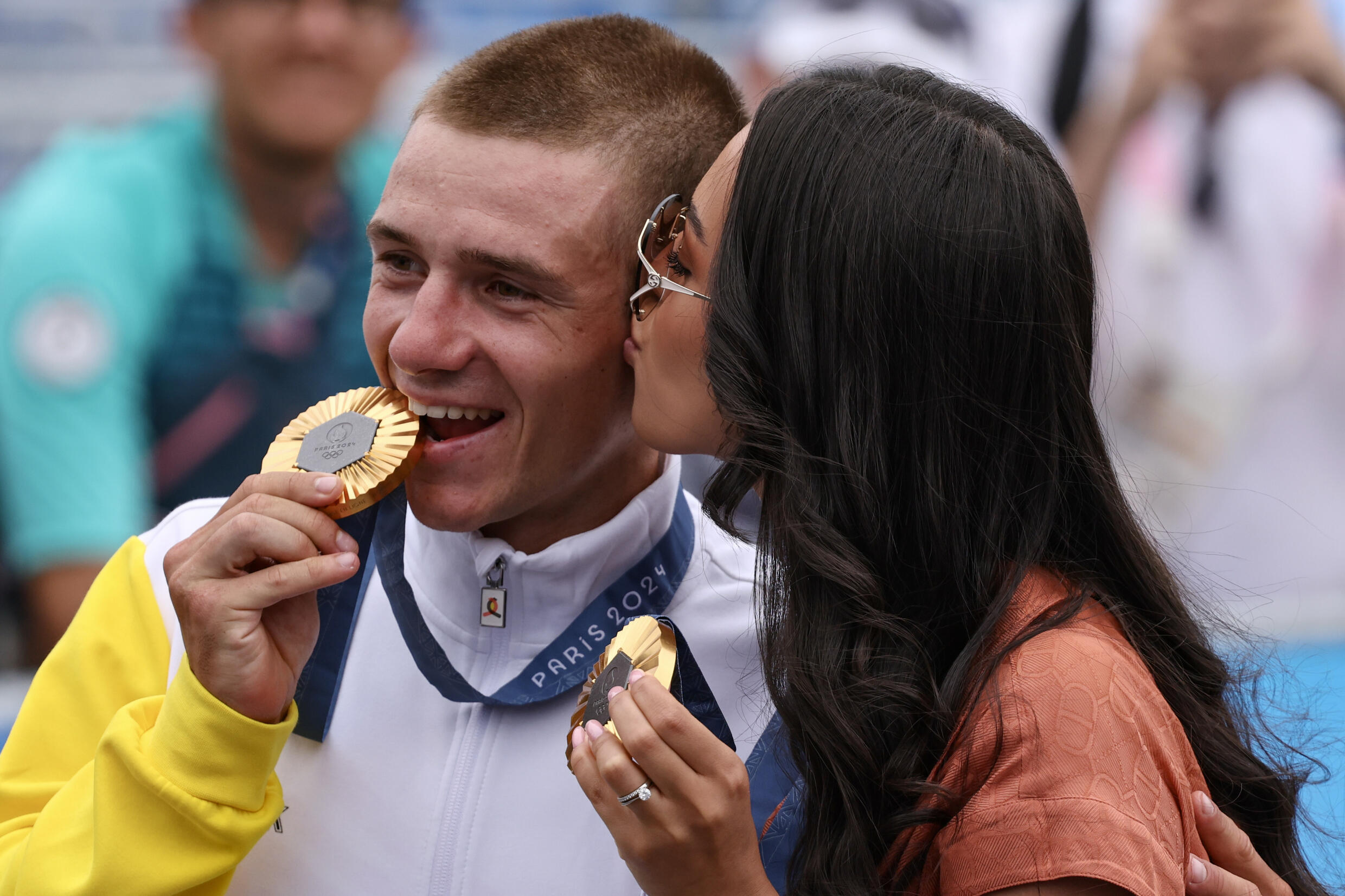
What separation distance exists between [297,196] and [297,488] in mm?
3309

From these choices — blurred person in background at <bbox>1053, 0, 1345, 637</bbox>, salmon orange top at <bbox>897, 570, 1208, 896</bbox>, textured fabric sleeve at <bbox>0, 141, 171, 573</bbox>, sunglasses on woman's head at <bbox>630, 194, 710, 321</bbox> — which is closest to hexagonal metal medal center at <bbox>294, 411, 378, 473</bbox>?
sunglasses on woman's head at <bbox>630, 194, 710, 321</bbox>

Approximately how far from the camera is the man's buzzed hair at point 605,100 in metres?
→ 1.69

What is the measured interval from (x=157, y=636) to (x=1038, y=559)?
1.18 m

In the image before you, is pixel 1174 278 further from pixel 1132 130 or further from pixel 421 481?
pixel 421 481

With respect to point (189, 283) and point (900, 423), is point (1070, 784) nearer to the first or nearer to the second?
point (900, 423)

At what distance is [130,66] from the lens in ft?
14.1

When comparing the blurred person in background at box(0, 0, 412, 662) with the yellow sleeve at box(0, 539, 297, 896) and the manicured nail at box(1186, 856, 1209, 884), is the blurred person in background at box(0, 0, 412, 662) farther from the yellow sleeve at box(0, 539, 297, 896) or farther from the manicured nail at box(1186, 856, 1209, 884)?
the manicured nail at box(1186, 856, 1209, 884)

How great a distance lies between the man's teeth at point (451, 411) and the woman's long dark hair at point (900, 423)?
0.36 meters

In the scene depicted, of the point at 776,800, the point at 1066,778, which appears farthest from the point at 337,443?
the point at 1066,778

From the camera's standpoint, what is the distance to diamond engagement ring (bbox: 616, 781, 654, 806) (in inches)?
51.3

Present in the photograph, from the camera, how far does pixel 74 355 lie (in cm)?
423

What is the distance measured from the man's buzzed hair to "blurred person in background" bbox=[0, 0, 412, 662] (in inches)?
112

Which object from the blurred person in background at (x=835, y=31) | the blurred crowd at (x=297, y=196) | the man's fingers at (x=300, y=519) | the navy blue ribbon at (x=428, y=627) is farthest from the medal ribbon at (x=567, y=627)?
the blurred person in background at (x=835, y=31)

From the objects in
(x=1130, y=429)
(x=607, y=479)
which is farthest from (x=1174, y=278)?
(x=607, y=479)
